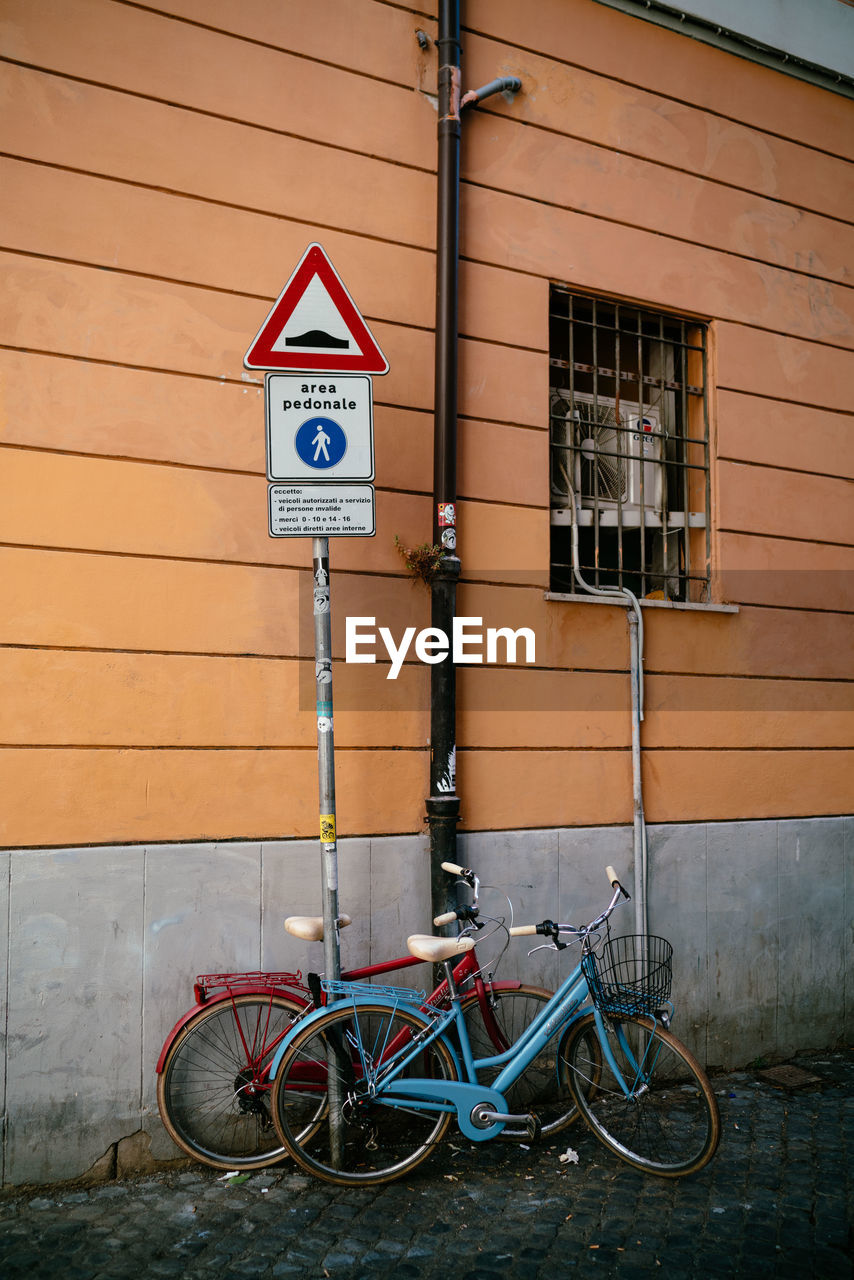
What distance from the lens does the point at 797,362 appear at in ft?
19.2

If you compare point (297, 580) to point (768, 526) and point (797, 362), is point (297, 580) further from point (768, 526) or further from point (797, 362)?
point (797, 362)

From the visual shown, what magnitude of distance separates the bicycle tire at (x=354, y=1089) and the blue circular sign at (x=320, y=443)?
2088 millimetres

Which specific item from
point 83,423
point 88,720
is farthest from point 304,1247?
point 83,423

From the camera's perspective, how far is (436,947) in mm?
3859

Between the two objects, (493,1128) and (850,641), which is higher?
(850,641)

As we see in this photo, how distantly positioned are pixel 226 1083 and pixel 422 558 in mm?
2373

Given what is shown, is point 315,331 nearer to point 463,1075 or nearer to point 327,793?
point 327,793

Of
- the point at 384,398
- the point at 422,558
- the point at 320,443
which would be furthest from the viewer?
the point at 384,398

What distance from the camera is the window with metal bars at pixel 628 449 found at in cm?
538

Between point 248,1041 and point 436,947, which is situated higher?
point 436,947

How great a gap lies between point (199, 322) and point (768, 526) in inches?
131

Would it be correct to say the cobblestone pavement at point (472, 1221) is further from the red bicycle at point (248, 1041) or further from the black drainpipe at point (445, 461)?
the black drainpipe at point (445, 461)

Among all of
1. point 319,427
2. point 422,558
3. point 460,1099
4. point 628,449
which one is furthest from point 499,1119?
point 628,449

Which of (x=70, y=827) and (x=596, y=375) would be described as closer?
(x=70, y=827)
